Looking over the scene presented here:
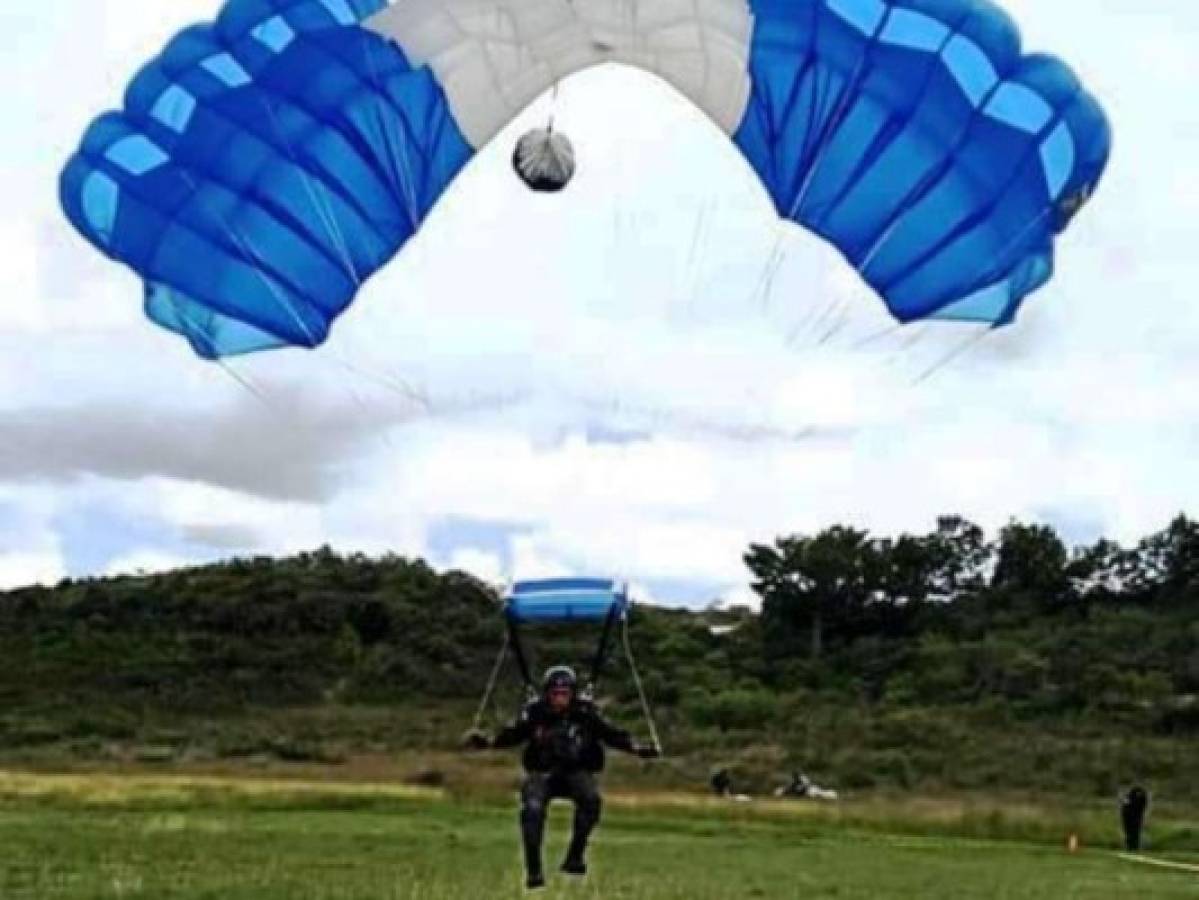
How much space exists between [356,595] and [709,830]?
81.4ft

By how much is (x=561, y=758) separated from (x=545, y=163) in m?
4.06

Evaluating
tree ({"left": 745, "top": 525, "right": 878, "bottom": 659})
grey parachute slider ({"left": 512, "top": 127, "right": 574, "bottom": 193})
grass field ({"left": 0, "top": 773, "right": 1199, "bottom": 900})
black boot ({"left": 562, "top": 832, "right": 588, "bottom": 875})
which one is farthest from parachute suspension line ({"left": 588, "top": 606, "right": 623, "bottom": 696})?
tree ({"left": 745, "top": 525, "right": 878, "bottom": 659})

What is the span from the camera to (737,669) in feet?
186

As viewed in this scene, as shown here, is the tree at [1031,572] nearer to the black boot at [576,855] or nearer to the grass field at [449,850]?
the grass field at [449,850]

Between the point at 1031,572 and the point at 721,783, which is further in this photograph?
the point at 1031,572

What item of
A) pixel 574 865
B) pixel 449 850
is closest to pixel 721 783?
pixel 449 850

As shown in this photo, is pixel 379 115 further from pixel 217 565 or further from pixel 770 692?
pixel 217 565

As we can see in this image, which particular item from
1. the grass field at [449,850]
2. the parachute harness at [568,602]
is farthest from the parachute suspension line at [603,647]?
the grass field at [449,850]

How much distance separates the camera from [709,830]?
34125 millimetres

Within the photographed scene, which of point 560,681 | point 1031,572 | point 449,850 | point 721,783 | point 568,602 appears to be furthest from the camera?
point 1031,572

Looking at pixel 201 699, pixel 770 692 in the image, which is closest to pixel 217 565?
pixel 201 699

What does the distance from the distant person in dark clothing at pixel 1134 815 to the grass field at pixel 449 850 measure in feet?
2.42

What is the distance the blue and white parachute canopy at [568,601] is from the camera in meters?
15.0

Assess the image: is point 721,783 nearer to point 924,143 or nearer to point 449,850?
point 449,850
